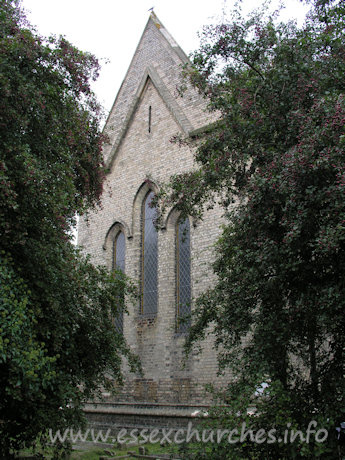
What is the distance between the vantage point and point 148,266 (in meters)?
15.7

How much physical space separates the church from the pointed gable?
0.04 meters

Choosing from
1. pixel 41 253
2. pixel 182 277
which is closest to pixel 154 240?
pixel 182 277

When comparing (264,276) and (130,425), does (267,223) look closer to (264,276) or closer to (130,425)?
(264,276)

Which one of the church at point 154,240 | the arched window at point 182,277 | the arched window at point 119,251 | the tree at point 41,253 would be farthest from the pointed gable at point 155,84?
the tree at point 41,253

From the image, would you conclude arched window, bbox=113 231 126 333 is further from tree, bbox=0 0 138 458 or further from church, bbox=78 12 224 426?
tree, bbox=0 0 138 458

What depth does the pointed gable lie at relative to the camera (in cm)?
1576

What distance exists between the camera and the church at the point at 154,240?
13281 millimetres

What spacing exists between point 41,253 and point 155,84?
12.6m

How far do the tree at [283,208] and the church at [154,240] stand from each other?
15.2 feet

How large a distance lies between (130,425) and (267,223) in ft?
32.0

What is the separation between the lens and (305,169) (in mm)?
5535

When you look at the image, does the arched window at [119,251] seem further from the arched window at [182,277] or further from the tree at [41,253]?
the tree at [41,253]

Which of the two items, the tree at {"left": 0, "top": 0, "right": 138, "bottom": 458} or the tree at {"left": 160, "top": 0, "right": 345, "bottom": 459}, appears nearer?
the tree at {"left": 160, "top": 0, "right": 345, "bottom": 459}

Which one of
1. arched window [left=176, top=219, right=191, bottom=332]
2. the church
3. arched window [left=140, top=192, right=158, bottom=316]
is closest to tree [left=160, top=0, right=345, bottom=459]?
the church
